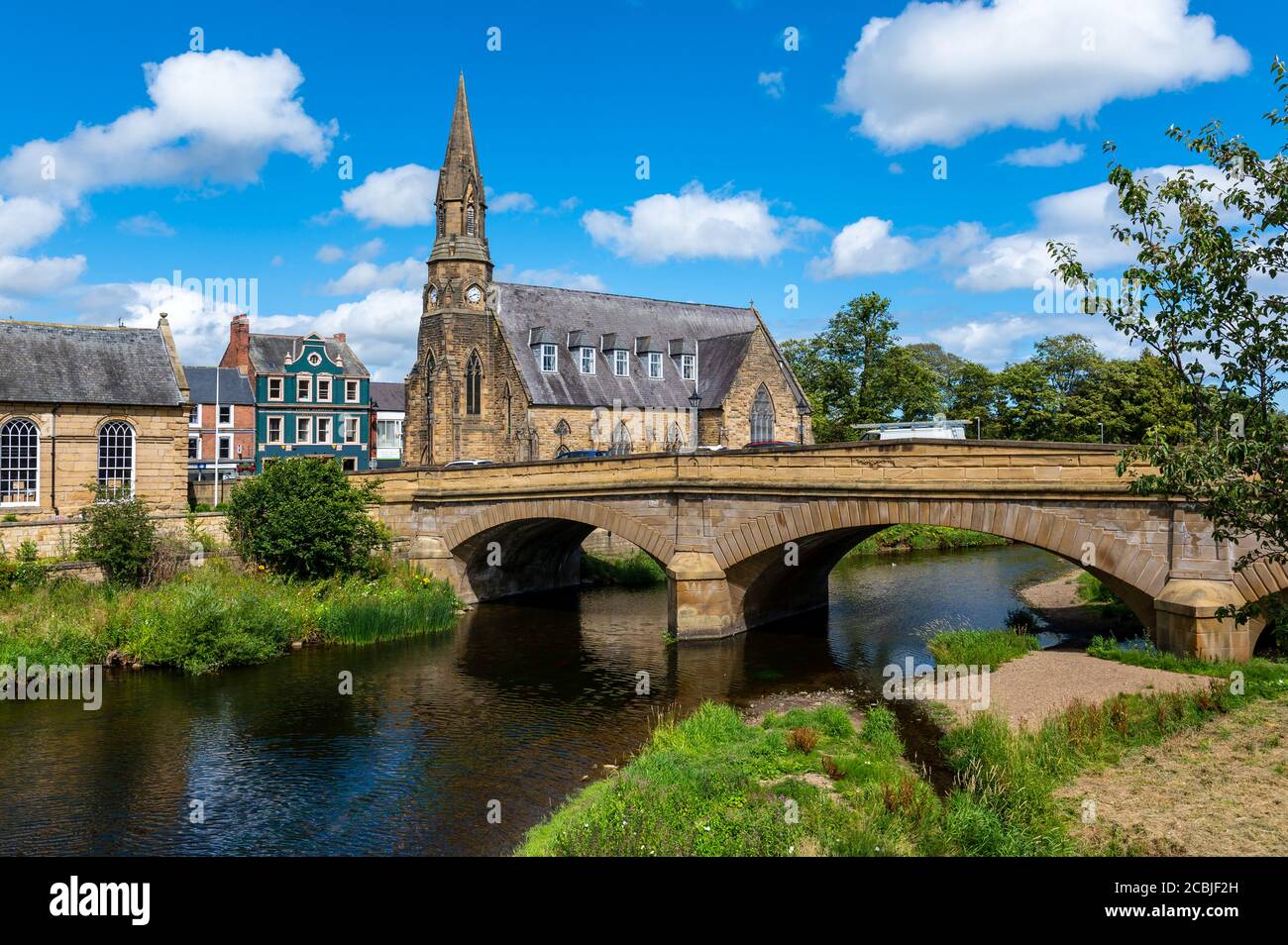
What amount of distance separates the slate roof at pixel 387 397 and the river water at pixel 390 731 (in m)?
46.2

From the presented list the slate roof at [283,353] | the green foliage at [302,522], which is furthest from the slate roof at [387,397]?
the green foliage at [302,522]

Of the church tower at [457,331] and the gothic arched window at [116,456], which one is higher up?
the church tower at [457,331]

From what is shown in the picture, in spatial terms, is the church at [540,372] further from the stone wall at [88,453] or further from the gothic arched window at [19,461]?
the gothic arched window at [19,461]

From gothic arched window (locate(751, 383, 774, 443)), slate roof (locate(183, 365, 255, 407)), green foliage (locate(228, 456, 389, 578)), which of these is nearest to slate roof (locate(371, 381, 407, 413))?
slate roof (locate(183, 365, 255, 407))

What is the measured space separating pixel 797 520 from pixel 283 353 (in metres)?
47.2

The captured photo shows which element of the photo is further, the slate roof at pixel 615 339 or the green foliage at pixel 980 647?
the slate roof at pixel 615 339

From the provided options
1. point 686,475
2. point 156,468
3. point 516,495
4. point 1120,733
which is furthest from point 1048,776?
point 156,468

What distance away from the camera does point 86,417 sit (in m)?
36.3

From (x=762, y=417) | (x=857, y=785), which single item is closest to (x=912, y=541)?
(x=762, y=417)

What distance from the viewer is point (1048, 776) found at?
47.7ft

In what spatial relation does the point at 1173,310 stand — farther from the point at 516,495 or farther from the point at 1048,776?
the point at 516,495

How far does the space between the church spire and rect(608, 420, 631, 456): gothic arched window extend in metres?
11.0

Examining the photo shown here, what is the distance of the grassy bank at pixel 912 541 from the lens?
5031cm

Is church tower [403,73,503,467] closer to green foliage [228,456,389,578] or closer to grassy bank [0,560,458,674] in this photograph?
green foliage [228,456,389,578]
